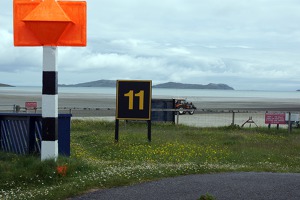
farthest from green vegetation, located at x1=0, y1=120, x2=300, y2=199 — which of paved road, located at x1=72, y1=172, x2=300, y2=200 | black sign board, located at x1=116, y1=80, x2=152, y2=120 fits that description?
black sign board, located at x1=116, y1=80, x2=152, y2=120

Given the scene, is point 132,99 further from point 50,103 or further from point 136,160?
point 50,103

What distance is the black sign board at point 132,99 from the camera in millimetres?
17812

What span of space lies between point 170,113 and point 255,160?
13.6m

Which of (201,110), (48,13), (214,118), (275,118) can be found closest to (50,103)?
(48,13)

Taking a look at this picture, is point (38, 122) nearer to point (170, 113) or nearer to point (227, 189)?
point (227, 189)

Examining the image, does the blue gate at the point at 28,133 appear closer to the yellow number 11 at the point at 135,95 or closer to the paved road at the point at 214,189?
the paved road at the point at 214,189

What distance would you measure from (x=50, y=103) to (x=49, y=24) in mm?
1625

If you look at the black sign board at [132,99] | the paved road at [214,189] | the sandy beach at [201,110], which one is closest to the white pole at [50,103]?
the paved road at [214,189]

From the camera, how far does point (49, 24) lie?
943 cm

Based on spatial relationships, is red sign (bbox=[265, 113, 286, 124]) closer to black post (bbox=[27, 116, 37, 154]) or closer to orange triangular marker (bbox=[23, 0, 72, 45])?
black post (bbox=[27, 116, 37, 154])

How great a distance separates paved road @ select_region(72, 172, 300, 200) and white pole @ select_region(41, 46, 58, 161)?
7.86 ft

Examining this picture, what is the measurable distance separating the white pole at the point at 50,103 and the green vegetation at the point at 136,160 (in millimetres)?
321

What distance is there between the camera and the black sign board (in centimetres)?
1781

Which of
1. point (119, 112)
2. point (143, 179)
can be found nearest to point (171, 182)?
point (143, 179)
